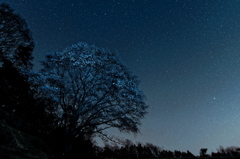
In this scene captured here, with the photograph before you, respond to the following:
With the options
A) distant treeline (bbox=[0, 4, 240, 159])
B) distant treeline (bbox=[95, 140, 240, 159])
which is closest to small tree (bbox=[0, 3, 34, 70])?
distant treeline (bbox=[0, 4, 240, 159])

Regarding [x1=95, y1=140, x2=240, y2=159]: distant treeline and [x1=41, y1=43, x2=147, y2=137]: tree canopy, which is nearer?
[x1=41, y1=43, x2=147, y2=137]: tree canopy

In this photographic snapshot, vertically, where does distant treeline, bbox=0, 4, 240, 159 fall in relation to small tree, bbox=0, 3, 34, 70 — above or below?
below

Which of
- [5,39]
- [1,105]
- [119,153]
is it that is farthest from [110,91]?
[119,153]

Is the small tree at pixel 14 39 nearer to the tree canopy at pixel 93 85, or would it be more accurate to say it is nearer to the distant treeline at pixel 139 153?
the tree canopy at pixel 93 85

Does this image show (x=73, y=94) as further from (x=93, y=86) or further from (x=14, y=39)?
(x=14, y=39)

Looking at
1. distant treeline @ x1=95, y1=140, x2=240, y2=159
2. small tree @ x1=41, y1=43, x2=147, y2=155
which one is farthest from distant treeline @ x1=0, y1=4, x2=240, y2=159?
distant treeline @ x1=95, y1=140, x2=240, y2=159

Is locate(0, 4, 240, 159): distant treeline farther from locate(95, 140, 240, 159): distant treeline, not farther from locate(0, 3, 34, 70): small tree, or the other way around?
locate(95, 140, 240, 159): distant treeline

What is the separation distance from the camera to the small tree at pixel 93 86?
38.9 feet

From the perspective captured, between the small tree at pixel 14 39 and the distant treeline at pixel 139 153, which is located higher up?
the small tree at pixel 14 39

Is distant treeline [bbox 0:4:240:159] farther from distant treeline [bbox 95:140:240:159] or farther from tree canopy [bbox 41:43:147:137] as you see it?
distant treeline [bbox 95:140:240:159]

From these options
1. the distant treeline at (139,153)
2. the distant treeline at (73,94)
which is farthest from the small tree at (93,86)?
the distant treeline at (139,153)

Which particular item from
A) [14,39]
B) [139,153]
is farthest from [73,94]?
[139,153]

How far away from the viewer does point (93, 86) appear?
12570mm

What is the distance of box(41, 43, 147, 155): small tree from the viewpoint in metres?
11.9
